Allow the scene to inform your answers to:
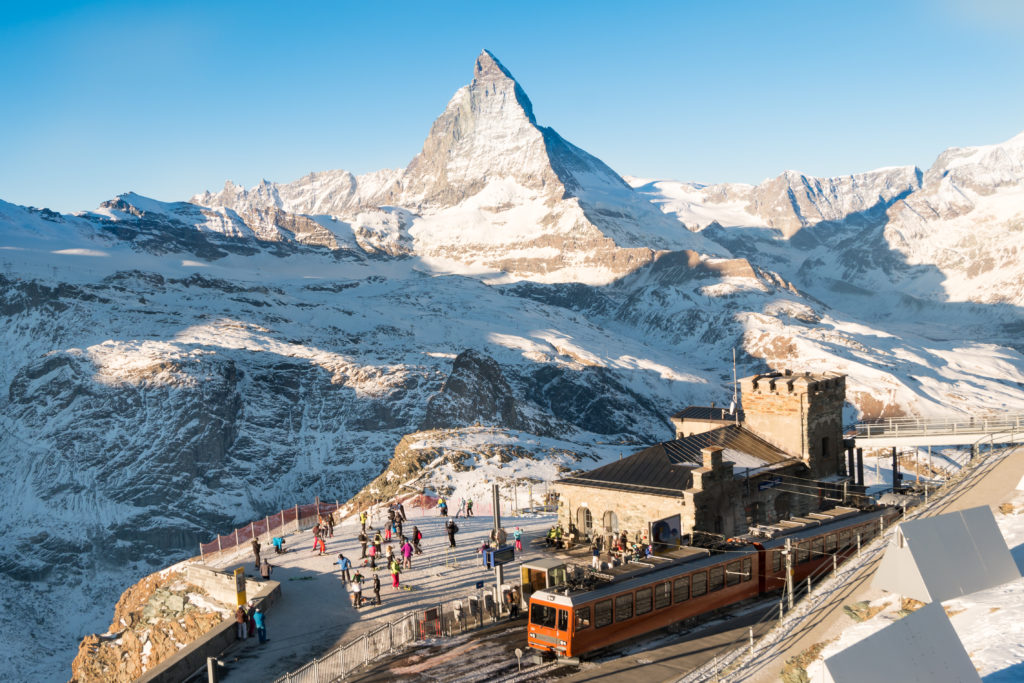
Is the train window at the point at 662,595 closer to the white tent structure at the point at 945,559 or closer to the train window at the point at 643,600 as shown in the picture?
the train window at the point at 643,600

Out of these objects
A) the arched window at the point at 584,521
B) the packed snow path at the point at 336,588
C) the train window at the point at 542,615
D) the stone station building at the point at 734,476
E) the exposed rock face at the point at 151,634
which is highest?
the stone station building at the point at 734,476

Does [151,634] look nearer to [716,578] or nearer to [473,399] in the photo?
[716,578]

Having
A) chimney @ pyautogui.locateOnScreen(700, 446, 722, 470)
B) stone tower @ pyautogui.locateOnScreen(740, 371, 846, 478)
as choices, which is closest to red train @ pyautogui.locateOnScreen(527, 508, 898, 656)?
chimney @ pyautogui.locateOnScreen(700, 446, 722, 470)

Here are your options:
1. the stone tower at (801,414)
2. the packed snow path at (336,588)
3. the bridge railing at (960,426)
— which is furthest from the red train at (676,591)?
the bridge railing at (960,426)

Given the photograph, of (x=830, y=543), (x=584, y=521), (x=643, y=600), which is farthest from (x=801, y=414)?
(x=643, y=600)

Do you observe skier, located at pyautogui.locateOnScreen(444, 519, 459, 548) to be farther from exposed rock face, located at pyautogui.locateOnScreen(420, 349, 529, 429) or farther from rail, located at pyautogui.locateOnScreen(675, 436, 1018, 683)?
exposed rock face, located at pyautogui.locateOnScreen(420, 349, 529, 429)

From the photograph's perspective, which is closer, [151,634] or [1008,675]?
[1008,675]

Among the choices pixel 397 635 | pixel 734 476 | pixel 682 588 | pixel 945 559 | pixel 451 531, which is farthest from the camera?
pixel 451 531
